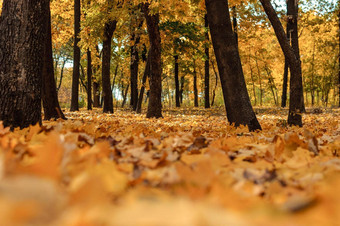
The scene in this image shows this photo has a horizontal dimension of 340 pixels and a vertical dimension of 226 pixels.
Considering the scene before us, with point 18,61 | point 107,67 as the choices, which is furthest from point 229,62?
point 107,67

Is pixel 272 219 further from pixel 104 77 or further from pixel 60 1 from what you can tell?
pixel 60 1

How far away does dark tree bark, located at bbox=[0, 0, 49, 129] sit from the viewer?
324 cm

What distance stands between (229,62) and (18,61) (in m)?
3.25

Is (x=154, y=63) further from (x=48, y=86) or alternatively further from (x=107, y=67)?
(x=107, y=67)

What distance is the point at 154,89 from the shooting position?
35.8 ft

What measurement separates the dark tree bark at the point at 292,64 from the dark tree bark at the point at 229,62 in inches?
68.1

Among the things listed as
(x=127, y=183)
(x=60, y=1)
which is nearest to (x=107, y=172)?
(x=127, y=183)

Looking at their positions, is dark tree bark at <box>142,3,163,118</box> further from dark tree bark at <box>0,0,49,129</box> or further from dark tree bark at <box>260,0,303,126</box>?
dark tree bark at <box>0,0,49,129</box>

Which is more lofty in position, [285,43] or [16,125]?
[285,43]

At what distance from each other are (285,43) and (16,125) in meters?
5.57

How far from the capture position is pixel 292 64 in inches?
256

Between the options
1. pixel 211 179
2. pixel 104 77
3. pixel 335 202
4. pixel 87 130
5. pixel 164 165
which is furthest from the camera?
pixel 104 77

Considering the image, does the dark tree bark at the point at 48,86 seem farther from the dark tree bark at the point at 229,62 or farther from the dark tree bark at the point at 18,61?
the dark tree bark at the point at 229,62

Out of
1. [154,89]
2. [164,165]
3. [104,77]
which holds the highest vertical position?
[104,77]
